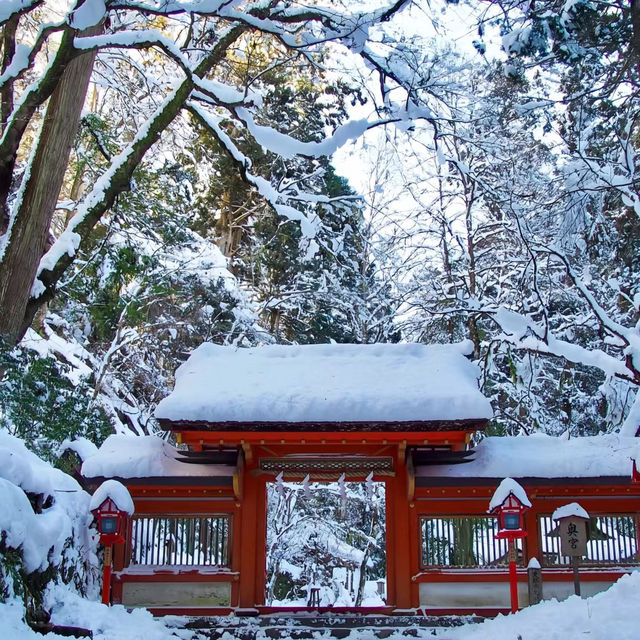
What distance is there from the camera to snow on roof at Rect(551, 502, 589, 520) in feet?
29.8

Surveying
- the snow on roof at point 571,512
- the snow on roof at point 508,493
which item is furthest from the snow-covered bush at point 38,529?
the snow on roof at point 571,512

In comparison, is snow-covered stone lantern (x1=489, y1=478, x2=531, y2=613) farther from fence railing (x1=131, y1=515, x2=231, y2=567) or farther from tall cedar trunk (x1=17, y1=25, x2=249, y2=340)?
tall cedar trunk (x1=17, y1=25, x2=249, y2=340)

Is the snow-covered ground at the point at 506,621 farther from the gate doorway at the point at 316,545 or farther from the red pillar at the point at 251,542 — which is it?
the gate doorway at the point at 316,545

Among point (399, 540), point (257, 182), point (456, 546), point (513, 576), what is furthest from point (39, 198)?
point (513, 576)

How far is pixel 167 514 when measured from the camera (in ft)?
33.2

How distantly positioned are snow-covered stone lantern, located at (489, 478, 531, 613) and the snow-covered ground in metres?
0.78

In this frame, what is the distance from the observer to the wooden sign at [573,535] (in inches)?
353

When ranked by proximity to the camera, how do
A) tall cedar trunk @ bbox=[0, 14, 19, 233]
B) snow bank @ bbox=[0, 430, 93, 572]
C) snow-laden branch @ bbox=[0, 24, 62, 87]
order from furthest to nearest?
tall cedar trunk @ bbox=[0, 14, 19, 233]
snow-laden branch @ bbox=[0, 24, 62, 87]
snow bank @ bbox=[0, 430, 93, 572]

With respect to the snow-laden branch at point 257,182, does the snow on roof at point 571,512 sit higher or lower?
lower

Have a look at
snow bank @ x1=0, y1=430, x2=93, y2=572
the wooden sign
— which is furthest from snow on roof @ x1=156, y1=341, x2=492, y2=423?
the wooden sign

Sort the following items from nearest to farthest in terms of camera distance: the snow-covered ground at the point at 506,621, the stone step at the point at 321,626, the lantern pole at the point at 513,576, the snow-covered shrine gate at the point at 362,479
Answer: the snow-covered ground at the point at 506,621 → the stone step at the point at 321,626 → the lantern pole at the point at 513,576 → the snow-covered shrine gate at the point at 362,479

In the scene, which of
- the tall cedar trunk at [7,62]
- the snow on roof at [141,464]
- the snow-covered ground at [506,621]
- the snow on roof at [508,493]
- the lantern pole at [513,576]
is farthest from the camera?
the snow on roof at [141,464]

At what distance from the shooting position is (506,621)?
7.71m

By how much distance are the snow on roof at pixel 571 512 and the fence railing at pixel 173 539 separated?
4683 mm
